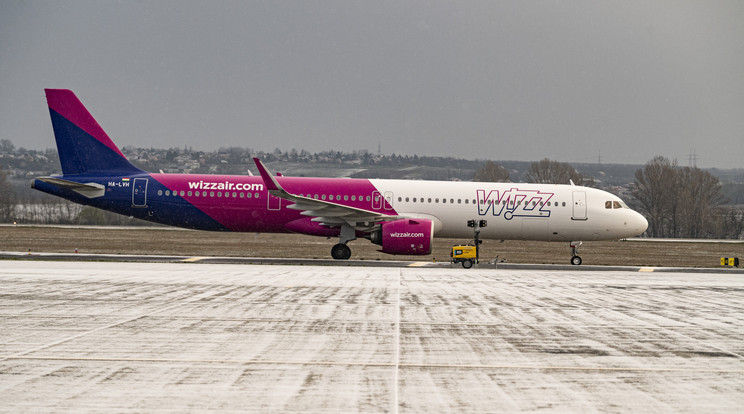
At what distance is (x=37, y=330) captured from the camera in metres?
10.1

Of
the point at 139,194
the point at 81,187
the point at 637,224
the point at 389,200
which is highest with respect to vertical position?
the point at 81,187

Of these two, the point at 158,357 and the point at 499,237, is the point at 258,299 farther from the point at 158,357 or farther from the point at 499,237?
the point at 499,237

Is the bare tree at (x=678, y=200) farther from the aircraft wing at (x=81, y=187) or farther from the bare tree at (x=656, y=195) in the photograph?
the aircraft wing at (x=81, y=187)

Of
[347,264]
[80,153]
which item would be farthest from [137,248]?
[347,264]

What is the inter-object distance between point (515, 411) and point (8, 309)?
973 cm

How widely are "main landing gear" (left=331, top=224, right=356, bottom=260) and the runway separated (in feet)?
39.9

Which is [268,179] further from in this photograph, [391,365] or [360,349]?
[391,365]

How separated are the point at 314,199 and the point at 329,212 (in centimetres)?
91

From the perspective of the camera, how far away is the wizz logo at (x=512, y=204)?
1177 inches

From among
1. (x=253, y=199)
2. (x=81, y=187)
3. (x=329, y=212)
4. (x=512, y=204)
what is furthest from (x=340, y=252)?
(x=81, y=187)

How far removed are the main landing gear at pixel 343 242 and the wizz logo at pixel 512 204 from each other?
5651 millimetres

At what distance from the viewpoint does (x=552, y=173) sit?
340 ft

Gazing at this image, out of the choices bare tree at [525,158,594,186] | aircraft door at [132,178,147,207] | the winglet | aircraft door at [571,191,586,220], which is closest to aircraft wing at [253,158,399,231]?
the winglet

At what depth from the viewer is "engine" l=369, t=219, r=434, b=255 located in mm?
27453
